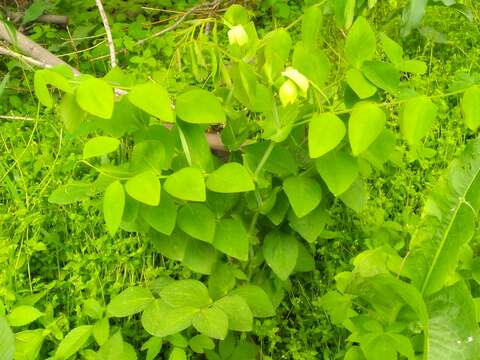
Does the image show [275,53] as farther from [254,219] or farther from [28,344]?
[28,344]

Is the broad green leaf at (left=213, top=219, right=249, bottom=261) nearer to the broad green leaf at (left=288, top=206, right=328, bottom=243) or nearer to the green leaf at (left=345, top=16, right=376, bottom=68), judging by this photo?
the broad green leaf at (left=288, top=206, right=328, bottom=243)

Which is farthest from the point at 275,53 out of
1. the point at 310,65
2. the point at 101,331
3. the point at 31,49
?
the point at 31,49

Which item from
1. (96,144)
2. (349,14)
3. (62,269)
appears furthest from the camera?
(62,269)

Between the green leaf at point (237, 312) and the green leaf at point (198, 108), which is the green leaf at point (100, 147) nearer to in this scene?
the green leaf at point (198, 108)

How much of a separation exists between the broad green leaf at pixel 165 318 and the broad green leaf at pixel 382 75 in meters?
0.63

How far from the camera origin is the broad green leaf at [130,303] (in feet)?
5.20

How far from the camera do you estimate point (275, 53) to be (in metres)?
1.47

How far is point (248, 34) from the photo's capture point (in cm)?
163

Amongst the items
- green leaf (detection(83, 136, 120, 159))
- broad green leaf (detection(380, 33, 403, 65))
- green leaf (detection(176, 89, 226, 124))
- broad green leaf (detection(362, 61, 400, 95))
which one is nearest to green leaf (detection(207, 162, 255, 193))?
green leaf (detection(176, 89, 226, 124))

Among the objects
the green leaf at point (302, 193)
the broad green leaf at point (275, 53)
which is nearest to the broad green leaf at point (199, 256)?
the green leaf at point (302, 193)

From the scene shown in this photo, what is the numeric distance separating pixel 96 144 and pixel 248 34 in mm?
455

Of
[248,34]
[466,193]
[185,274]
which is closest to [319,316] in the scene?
[185,274]

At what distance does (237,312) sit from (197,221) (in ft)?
0.74

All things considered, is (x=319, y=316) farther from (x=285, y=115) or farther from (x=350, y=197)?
(x=285, y=115)
